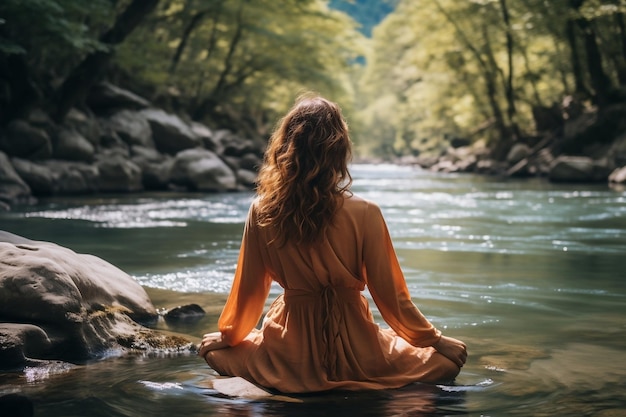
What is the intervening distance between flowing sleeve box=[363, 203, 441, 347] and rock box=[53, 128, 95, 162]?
17559 mm

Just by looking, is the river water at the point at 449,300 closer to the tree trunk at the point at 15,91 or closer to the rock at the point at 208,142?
the tree trunk at the point at 15,91

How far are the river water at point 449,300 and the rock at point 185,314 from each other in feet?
0.32

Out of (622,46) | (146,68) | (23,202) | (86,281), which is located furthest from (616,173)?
(86,281)

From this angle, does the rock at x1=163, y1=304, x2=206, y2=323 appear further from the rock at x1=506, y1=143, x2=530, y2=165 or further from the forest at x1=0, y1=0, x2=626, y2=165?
the rock at x1=506, y1=143, x2=530, y2=165

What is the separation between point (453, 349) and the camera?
12.6ft

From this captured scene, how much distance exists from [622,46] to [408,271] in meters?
24.4

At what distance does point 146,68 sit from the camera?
26.3 metres

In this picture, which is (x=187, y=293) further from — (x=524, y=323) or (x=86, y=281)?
(x=524, y=323)

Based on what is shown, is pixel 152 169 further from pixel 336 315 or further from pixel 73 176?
pixel 336 315

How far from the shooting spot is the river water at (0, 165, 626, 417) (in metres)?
3.57

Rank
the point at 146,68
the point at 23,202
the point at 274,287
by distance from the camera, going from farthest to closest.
Result: the point at 146,68 → the point at 23,202 → the point at 274,287

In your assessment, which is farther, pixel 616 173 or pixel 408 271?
pixel 616 173

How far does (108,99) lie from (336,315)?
73.3 ft

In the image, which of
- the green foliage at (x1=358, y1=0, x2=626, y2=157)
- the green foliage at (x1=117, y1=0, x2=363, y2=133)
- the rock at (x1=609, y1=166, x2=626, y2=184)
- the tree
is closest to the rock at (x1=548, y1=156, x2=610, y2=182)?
the rock at (x1=609, y1=166, x2=626, y2=184)
